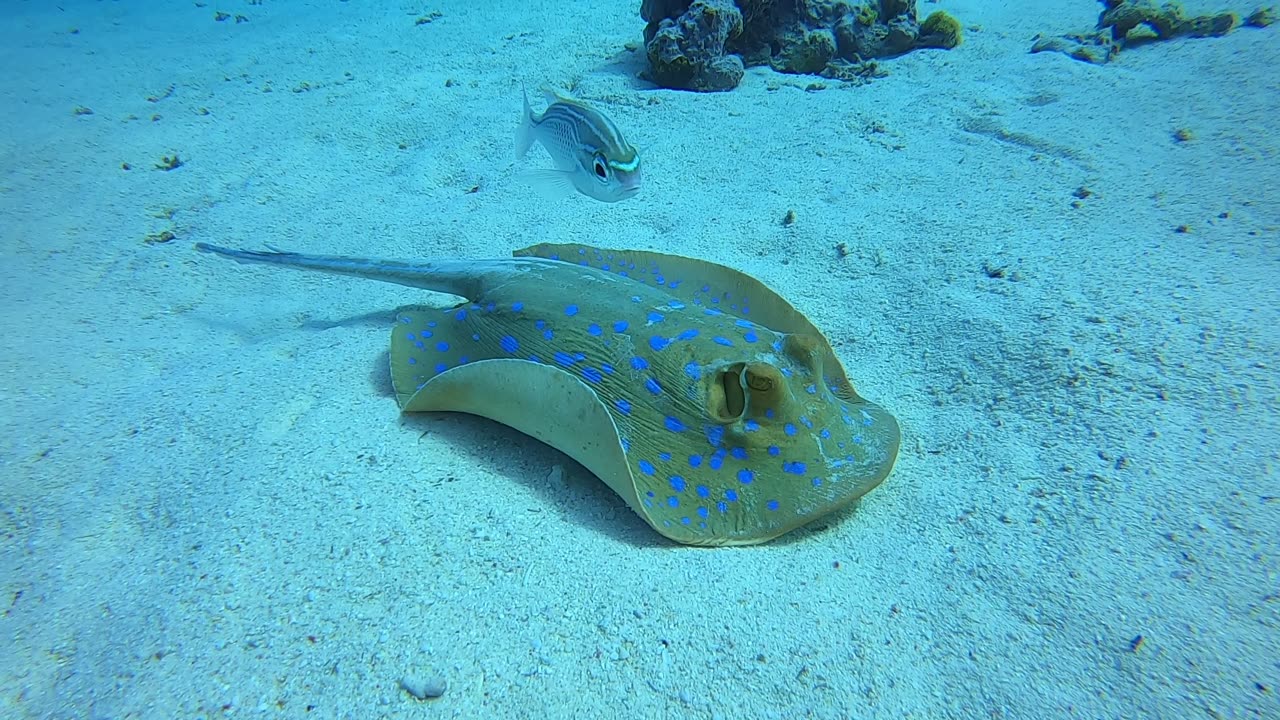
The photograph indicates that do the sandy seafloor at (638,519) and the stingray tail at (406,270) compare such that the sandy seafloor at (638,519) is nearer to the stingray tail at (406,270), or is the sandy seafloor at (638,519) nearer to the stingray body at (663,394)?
the stingray body at (663,394)

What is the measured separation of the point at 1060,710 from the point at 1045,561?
2.02 ft

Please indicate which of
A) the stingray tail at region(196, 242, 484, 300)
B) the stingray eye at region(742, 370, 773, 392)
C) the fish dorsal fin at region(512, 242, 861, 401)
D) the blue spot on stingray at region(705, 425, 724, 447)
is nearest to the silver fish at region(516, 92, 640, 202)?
the fish dorsal fin at region(512, 242, 861, 401)

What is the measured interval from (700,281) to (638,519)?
180 centimetres

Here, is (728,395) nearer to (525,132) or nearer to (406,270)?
(406,270)

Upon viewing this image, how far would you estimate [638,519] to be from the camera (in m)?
2.53

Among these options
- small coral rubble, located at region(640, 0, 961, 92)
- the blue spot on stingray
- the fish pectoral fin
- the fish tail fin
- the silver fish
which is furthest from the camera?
small coral rubble, located at region(640, 0, 961, 92)

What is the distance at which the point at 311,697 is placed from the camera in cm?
175

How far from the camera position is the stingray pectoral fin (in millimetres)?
2342

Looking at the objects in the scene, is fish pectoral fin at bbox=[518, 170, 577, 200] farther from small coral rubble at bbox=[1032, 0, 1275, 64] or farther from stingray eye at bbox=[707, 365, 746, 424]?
small coral rubble at bbox=[1032, 0, 1275, 64]

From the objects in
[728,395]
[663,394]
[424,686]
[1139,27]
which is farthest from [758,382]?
[1139,27]

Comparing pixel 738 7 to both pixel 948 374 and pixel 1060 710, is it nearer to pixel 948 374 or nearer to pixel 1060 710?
pixel 948 374

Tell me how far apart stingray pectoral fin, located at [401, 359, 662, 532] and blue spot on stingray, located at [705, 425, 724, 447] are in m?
0.42

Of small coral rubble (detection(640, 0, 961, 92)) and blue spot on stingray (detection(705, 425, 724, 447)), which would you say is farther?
small coral rubble (detection(640, 0, 961, 92))

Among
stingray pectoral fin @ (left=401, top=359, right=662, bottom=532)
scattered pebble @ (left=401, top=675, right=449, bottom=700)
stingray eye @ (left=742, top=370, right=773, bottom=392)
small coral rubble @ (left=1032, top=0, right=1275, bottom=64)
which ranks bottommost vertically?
scattered pebble @ (left=401, top=675, right=449, bottom=700)
